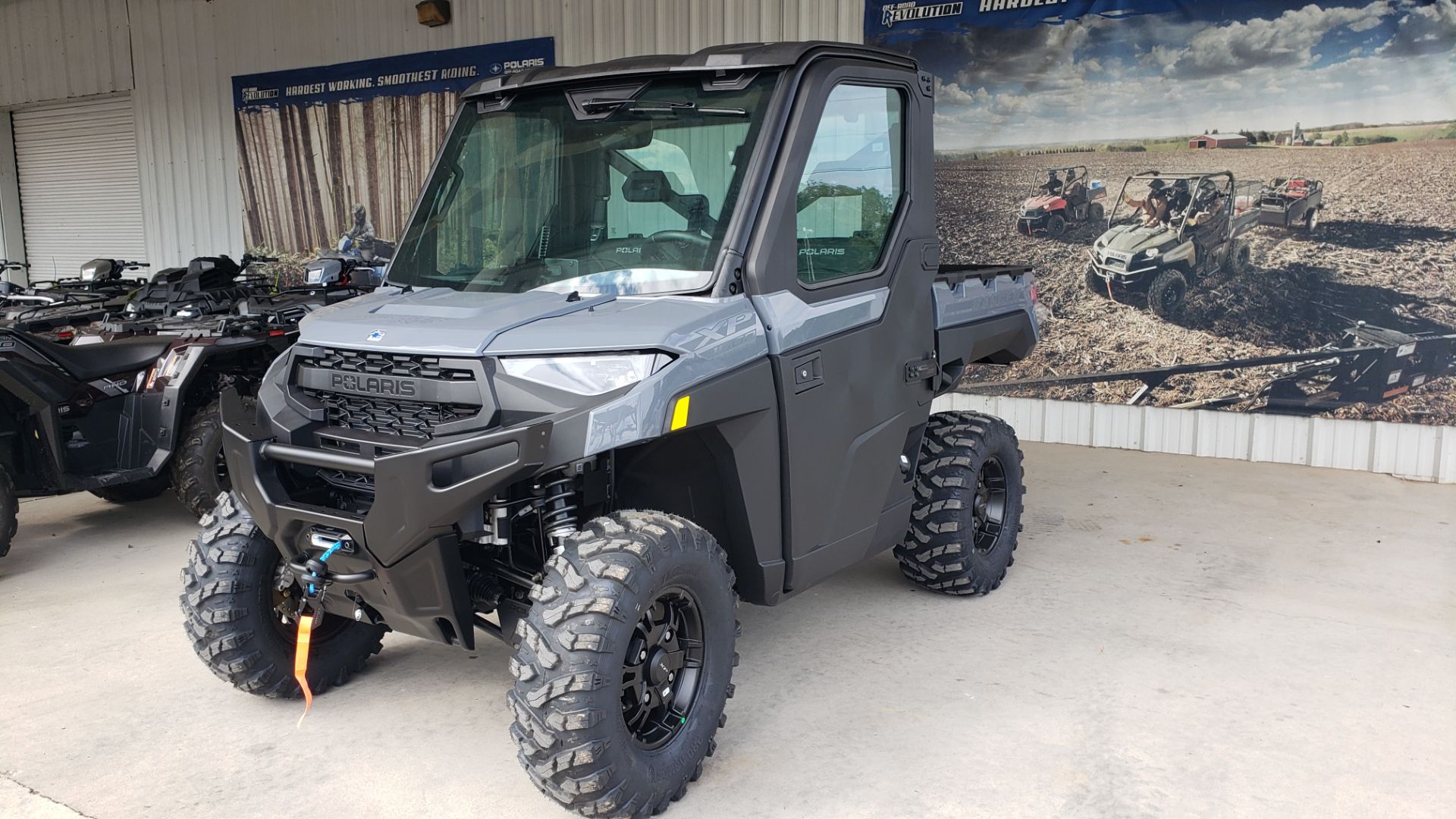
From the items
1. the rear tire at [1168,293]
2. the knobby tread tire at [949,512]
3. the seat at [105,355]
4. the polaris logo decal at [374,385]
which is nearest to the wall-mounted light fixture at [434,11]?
the seat at [105,355]

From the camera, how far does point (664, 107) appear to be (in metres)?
3.64

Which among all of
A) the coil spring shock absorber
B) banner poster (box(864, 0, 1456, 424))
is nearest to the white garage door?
banner poster (box(864, 0, 1456, 424))

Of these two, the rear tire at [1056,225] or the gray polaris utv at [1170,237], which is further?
the rear tire at [1056,225]

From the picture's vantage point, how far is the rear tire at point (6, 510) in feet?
17.5

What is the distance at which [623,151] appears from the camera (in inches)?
147

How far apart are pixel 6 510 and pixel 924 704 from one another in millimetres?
4353

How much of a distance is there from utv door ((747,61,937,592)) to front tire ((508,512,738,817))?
47cm

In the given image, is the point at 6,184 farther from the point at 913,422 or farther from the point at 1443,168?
the point at 1443,168

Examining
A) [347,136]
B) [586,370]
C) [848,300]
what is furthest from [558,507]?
[347,136]

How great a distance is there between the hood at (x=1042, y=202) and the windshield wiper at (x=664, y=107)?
5150 millimetres

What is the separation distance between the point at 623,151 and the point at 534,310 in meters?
0.73

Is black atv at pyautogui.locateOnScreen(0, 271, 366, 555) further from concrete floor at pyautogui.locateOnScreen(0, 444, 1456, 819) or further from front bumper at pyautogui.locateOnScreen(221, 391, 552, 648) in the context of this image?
front bumper at pyautogui.locateOnScreen(221, 391, 552, 648)

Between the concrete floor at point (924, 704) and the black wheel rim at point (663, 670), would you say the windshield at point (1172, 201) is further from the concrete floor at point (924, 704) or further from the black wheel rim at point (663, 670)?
the black wheel rim at point (663, 670)

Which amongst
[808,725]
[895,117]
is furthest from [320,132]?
[808,725]
